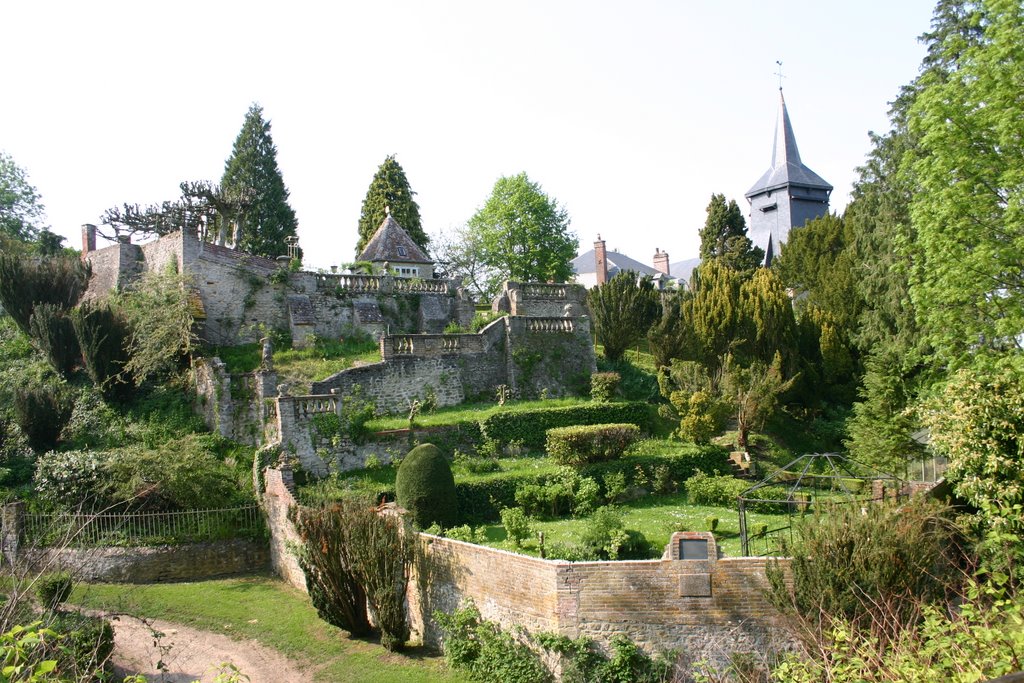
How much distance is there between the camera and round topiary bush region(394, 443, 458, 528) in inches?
755

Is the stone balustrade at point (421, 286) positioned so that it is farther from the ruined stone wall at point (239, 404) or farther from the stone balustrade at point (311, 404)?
the stone balustrade at point (311, 404)

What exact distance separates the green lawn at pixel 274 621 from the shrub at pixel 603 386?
12.0 meters

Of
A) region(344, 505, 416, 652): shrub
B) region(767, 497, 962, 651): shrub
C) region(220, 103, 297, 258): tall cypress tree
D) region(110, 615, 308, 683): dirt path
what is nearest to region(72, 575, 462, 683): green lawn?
region(110, 615, 308, 683): dirt path

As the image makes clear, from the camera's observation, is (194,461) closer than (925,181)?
No

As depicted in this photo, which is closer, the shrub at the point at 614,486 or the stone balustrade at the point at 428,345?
the shrub at the point at 614,486

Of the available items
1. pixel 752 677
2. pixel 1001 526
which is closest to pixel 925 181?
pixel 1001 526

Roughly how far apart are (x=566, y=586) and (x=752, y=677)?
3444mm

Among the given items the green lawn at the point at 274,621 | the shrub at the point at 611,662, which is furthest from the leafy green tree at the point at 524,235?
the shrub at the point at 611,662

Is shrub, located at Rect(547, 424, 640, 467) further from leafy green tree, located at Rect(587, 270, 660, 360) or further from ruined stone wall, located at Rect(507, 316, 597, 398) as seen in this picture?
leafy green tree, located at Rect(587, 270, 660, 360)

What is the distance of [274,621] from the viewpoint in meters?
17.7

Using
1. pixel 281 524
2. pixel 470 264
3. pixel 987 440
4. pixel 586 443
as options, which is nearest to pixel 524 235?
pixel 470 264

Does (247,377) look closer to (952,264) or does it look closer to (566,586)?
(566,586)

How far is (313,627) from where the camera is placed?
17.5m

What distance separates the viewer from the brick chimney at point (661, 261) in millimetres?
65688
